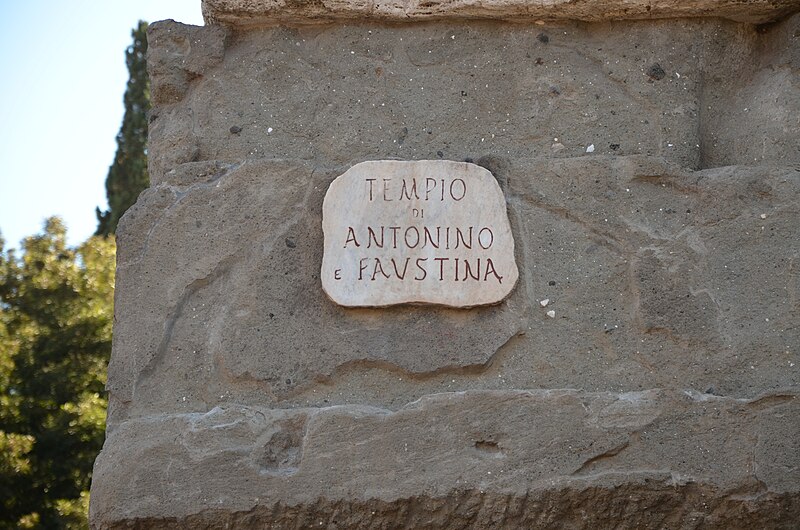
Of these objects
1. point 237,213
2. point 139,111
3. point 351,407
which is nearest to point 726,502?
point 351,407

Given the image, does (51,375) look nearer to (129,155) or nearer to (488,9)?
(129,155)

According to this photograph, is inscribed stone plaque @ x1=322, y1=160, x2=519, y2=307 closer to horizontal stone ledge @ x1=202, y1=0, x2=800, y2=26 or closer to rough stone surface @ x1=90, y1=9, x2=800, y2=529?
rough stone surface @ x1=90, y1=9, x2=800, y2=529

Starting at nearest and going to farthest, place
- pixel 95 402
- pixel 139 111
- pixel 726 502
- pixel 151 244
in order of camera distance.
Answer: pixel 726 502 → pixel 151 244 → pixel 95 402 → pixel 139 111

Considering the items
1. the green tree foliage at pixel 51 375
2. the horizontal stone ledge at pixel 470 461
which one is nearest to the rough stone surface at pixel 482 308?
the horizontal stone ledge at pixel 470 461

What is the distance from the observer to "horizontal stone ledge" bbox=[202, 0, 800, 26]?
3004 mm

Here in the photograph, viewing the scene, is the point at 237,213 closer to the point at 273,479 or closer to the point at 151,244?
the point at 151,244

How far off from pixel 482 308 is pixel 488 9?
801 mm

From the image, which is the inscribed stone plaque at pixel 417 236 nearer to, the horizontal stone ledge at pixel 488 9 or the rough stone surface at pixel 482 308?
the rough stone surface at pixel 482 308

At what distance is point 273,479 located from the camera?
2.59m

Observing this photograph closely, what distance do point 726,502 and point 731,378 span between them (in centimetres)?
29

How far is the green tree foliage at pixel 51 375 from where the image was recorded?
6879 millimetres

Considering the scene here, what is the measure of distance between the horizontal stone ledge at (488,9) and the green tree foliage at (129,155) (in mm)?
6559

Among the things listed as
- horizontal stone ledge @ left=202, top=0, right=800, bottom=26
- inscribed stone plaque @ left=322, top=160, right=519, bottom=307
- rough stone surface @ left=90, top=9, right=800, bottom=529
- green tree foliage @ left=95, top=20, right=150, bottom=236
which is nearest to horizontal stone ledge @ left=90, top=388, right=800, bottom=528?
rough stone surface @ left=90, top=9, right=800, bottom=529

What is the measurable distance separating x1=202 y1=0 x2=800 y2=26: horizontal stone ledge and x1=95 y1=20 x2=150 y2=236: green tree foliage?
21.5ft
